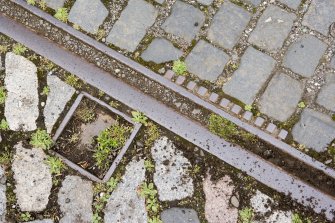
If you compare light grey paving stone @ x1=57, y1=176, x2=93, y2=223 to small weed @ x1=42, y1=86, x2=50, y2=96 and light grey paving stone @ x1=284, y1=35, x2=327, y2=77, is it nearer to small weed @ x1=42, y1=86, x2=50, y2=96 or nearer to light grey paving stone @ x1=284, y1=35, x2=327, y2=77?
small weed @ x1=42, y1=86, x2=50, y2=96

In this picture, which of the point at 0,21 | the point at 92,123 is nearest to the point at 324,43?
the point at 92,123

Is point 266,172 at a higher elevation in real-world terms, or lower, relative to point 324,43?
lower

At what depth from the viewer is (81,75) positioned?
4332mm

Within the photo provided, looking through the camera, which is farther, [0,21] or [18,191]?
[0,21]

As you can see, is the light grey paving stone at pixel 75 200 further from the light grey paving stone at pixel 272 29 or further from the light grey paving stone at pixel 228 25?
the light grey paving stone at pixel 272 29

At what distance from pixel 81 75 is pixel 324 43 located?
2.51 m

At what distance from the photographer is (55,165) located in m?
4.20

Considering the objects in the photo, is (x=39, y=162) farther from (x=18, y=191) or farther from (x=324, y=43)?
(x=324, y=43)

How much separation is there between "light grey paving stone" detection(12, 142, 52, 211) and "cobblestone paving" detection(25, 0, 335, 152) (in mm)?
1418

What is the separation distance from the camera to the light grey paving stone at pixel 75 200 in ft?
13.6

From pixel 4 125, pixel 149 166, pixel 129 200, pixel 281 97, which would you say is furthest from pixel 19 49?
pixel 281 97

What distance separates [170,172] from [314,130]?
1.48 m

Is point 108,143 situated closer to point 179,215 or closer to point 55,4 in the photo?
point 179,215

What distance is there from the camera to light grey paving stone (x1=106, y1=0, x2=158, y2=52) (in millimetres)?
4316
